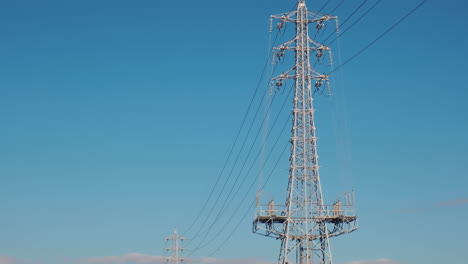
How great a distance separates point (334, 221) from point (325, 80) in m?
12.0

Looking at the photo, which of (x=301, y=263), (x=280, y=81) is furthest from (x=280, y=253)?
(x=280, y=81)

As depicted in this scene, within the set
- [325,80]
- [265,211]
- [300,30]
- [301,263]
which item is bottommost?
[301,263]

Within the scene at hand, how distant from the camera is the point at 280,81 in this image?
66875 mm

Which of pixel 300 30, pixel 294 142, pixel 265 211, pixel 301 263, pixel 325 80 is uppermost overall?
pixel 300 30

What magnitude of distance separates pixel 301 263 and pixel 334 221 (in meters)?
4.89

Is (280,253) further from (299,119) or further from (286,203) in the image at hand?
(299,119)

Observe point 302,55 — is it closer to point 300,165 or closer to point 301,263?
point 300,165

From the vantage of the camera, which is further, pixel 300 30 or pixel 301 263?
pixel 300 30

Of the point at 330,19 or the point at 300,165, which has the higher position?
the point at 330,19

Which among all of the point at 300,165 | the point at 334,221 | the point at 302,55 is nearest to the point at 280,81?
the point at 302,55

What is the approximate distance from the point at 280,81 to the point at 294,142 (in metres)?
5.75

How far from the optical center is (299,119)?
6575 cm

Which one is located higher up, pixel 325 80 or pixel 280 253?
pixel 325 80

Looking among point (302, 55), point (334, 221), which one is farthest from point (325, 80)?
point (334, 221)
